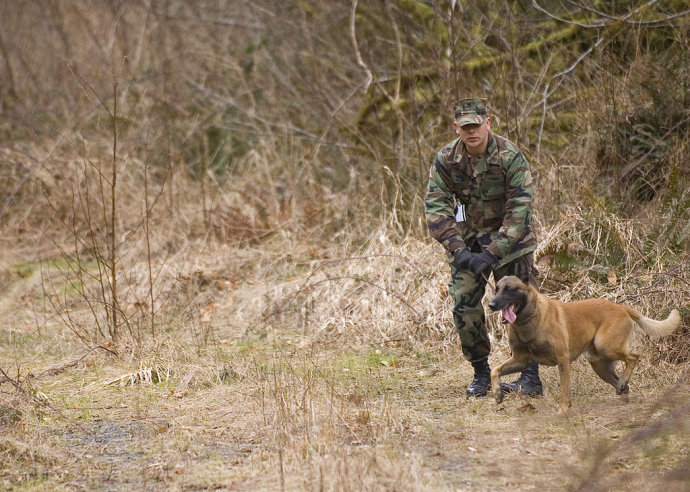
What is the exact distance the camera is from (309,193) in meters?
13.1

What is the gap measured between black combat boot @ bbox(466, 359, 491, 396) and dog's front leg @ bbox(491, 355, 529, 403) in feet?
1.57

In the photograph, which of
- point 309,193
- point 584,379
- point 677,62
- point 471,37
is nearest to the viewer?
point 584,379

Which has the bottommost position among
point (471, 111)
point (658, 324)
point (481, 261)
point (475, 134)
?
point (658, 324)

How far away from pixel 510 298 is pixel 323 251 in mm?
5696

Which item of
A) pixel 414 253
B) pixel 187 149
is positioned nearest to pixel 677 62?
pixel 414 253

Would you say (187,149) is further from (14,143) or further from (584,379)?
(584,379)

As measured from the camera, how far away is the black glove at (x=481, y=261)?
6516 millimetres

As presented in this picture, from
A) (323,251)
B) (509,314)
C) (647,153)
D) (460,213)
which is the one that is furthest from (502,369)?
(323,251)

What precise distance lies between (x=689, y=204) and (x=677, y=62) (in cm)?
247

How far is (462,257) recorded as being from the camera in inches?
259

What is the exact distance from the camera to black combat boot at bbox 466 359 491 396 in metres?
6.95

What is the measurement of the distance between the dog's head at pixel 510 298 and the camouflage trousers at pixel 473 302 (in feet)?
2.18

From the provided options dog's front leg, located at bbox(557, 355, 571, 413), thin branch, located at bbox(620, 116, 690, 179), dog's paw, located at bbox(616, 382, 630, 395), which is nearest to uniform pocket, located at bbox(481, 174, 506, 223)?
dog's front leg, located at bbox(557, 355, 571, 413)

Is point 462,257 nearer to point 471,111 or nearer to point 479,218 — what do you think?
point 479,218
